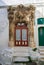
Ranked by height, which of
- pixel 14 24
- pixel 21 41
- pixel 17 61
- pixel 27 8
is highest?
pixel 27 8

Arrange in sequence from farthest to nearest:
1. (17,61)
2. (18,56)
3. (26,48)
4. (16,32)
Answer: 1. (16,32)
2. (26,48)
3. (18,56)
4. (17,61)

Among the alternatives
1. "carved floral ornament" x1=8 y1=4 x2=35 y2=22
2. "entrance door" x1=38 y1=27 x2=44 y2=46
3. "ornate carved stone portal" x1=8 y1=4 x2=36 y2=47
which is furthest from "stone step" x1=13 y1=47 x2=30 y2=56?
"carved floral ornament" x1=8 y1=4 x2=35 y2=22

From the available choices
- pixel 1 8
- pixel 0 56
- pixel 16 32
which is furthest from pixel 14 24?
pixel 0 56

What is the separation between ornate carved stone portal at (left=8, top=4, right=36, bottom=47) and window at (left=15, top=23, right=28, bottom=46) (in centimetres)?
32

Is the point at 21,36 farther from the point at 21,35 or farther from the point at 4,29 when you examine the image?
the point at 4,29

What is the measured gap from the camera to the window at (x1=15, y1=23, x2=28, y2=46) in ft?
48.8

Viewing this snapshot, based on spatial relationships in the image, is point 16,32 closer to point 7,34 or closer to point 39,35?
point 7,34

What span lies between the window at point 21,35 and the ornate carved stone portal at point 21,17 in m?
0.32

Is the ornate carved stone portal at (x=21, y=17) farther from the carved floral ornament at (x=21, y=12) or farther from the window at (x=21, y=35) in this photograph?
the window at (x=21, y=35)

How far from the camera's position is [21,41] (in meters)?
14.9

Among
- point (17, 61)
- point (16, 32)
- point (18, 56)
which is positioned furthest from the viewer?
point (16, 32)

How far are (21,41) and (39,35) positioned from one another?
1.38m

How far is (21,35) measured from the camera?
1495 centimetres

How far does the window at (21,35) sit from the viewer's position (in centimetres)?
1486
